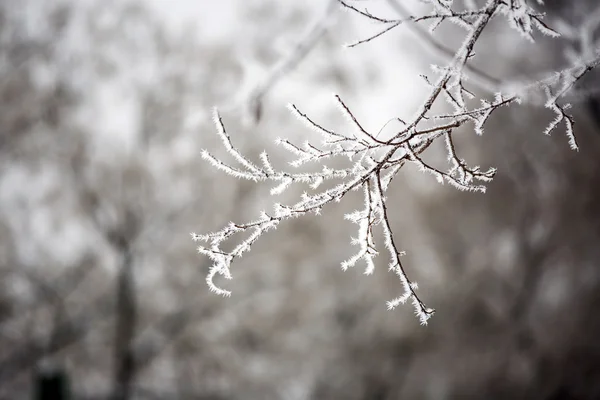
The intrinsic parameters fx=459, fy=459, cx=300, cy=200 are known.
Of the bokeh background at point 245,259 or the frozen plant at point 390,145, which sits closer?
the frozen plant at point 390,145

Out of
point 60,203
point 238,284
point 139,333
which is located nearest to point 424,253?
point 238,284

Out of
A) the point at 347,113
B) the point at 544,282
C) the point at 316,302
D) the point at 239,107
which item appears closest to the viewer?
the point at 347,113

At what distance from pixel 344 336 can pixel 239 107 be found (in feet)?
20.9

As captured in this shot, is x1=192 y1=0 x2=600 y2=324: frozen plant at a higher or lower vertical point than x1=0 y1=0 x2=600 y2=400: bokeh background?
lower

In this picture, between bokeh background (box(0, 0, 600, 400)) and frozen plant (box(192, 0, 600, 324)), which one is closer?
frozen plant (box(192, 0, 600, 324))

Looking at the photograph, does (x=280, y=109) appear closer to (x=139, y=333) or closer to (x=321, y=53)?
(x=321, y=53)

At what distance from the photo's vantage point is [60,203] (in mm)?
7754

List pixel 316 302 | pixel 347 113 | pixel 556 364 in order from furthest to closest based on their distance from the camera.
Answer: pixel 316 302 → pixel 556 364 → pixel 347 113

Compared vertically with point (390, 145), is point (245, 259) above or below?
above

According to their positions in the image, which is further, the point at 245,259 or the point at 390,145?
the point at 245,259

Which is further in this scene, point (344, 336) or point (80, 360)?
point (80, 360)

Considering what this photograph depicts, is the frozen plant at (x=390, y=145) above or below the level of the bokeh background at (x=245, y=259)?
below

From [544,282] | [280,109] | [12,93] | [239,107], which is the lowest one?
[239,107]

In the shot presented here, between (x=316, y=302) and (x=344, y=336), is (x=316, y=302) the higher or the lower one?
the higher one
